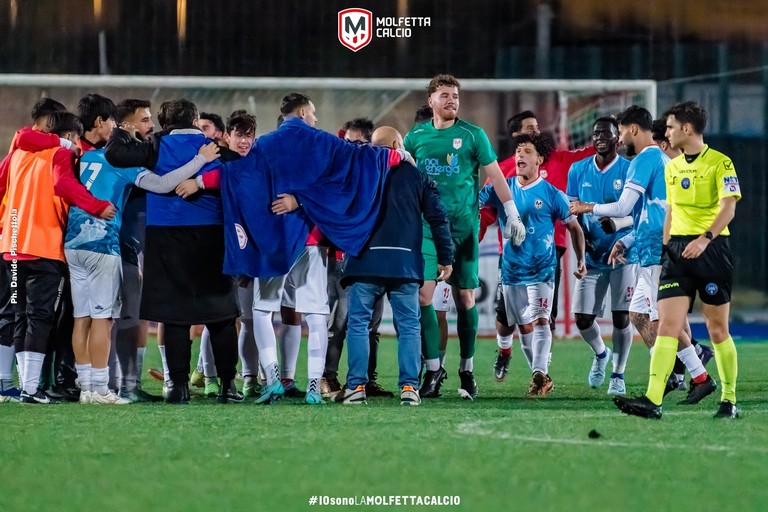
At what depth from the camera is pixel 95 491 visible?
4.61 meters

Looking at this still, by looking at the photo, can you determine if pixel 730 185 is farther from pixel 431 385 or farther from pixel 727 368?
pixel 431 385

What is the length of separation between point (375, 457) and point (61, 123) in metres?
3.73

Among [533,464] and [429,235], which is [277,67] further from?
[533,464]

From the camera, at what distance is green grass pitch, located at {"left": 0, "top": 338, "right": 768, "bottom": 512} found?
4504 millimetres

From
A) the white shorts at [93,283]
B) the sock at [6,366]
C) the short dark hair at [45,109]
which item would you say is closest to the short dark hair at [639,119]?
the white shorts at [93,283]

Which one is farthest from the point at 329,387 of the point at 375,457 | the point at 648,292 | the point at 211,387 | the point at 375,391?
the point at 375,457

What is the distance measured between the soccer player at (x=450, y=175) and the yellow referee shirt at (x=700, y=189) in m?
1.42

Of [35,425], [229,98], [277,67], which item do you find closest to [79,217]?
[35,425]

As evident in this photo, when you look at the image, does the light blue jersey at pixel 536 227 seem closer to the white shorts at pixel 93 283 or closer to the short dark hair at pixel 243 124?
the short dark hair at pixel 243 124

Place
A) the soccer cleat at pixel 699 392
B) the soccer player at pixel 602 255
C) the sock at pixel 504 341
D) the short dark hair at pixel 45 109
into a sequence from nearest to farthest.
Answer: the soccer cleat at pixel 699 392
the short dark hair at pixel 45 109
the soccer player at pixel 602 255
the sock at pixel 504 341

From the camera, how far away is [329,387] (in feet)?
26.4

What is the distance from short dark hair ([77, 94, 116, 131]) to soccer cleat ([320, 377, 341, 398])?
6.96 feet

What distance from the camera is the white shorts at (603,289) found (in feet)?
29.4

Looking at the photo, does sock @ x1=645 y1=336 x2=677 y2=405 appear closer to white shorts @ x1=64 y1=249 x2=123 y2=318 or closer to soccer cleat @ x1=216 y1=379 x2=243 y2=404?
soccer cleat @ x1=216 y1=379 x2=243 y2=404
